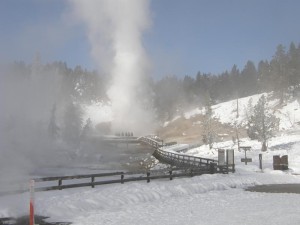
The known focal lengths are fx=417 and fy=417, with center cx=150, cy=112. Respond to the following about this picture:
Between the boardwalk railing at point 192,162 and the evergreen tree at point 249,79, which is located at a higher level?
the evergreen tree at point 249,79

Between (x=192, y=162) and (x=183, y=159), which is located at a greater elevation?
(x=183, y=159)

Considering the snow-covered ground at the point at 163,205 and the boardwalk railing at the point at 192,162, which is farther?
the boardwalk railing at the point at 192,162

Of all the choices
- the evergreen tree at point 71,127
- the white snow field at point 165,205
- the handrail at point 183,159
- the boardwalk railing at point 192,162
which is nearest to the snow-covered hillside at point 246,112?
the evergreen tree at point 71,127

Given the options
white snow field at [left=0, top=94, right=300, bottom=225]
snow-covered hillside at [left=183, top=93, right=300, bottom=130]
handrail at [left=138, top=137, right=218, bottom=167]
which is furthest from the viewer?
snow-covered hillside at [left=183, top=93, right=300, bottom=130]

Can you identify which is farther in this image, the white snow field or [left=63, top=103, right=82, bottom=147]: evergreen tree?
[left=63, top=103, right=82, bottom=147]: evergreen tree

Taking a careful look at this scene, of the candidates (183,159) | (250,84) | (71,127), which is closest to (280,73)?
(250,84)

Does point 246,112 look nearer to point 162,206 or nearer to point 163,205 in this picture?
point 163,205

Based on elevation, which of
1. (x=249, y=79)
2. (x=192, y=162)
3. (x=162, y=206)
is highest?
(x=249, y=79)

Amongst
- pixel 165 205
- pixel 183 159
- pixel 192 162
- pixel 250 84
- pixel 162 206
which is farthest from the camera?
pixel 250 84

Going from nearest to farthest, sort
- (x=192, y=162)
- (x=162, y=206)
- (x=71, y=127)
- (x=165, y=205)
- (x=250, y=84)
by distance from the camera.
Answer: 1. (x=162, y=206)
2. (x=165, y=205)
3. (x=192, y=162)
4. (x=71, y=127)
5. (x=250, y=84)

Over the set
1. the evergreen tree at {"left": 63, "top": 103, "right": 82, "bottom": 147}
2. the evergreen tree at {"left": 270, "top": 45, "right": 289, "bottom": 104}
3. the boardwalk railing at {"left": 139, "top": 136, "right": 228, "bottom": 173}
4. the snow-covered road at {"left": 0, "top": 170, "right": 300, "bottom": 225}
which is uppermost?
the evergreen tree at {"left": 270, "top": 45, "right": 289, "bottom": 104}

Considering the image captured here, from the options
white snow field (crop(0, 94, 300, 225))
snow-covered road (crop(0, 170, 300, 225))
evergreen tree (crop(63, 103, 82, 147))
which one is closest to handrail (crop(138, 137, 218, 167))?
white snow field (crop(0, 94, 300, 225))

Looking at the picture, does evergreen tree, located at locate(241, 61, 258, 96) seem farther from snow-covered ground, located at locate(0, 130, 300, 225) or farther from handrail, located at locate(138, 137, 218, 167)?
snow-covered ground, located at locate(0, 130, 300, 225)

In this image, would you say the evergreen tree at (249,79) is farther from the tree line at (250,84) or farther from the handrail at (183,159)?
the handrail at (183,159)
